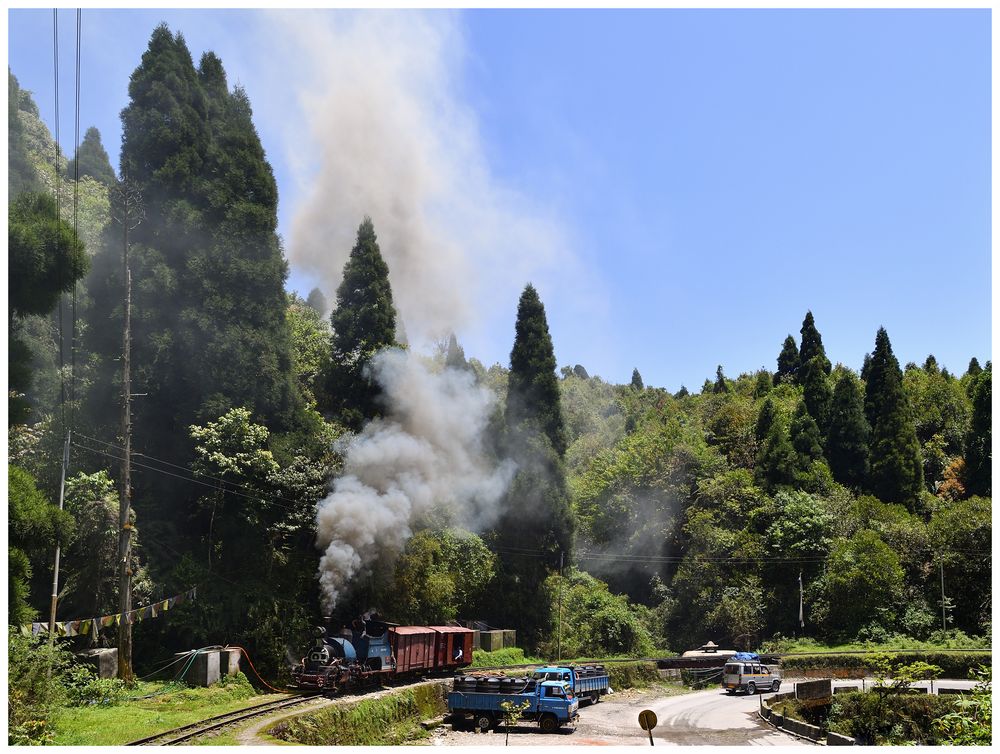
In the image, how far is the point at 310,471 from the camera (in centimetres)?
3472

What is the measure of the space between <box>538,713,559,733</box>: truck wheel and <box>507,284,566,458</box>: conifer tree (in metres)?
23.8

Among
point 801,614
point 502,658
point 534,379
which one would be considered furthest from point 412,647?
point 801,614

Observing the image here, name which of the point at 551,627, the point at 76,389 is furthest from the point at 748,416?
the point at 76,389

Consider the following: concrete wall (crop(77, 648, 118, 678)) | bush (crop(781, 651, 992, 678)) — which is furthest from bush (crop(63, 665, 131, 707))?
bush (crop(781, 651, 992, 678))

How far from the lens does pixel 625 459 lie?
62.4 meters

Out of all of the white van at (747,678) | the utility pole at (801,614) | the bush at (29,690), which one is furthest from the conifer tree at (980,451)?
the bush at (29,690)

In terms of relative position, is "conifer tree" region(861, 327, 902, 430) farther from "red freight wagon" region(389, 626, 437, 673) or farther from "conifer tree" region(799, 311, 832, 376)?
"red freight wagon" region(389, 626, 437, 673)

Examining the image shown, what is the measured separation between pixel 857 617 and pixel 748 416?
25036 mm

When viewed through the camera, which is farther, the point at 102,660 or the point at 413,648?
the point at 413,648

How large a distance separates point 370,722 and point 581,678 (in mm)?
9166

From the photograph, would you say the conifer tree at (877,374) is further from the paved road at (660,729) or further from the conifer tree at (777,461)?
the paved road at (660,729)

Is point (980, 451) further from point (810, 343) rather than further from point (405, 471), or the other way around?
point (405, 471)

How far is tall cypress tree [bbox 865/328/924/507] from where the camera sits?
188 feet

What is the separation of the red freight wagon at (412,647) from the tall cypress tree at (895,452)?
37.6 meters
